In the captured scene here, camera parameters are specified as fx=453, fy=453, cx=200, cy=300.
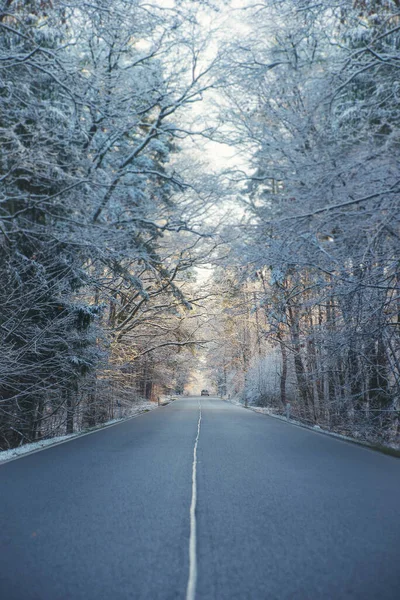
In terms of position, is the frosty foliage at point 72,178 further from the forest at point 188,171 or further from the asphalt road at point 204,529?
the asphalt road at point 204,529

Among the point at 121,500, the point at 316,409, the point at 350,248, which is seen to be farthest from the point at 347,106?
the point at 316,409

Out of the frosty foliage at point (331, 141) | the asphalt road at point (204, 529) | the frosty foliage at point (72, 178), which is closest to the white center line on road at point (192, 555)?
the asphalt road at point (204, 529)

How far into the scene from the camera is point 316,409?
1964 centimetres

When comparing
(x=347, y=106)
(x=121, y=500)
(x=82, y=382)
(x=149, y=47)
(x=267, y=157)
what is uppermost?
(x=149, y=47)

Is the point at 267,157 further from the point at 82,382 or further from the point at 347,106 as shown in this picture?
the point at 82,382

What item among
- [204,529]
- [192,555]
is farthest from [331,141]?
[192,555]

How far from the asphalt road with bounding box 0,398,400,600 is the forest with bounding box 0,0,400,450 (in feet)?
12.5

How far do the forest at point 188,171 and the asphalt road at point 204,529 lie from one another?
3.82 meters

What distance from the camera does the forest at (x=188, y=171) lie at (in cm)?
812

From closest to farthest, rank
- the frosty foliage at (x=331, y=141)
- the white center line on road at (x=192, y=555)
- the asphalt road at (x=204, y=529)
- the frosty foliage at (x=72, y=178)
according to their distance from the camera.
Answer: the white center line on road at (x=192, y=555)
the asphalt road at (x=204, y=529)
the frosty foliage at (x=331, y=141)
the frosty foliage at (x=72, y=178)

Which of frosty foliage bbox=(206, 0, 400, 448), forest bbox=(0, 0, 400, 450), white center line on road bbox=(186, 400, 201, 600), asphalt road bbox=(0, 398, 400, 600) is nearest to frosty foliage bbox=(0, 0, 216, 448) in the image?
forest bbox=(0, 0, 400, 450)

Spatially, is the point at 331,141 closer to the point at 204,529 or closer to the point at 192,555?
the point at 204,529

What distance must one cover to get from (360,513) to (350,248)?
20.6 ft

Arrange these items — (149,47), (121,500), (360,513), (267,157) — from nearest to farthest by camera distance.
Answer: (360,513)
(121,500)
(267,157)
(149,47)
